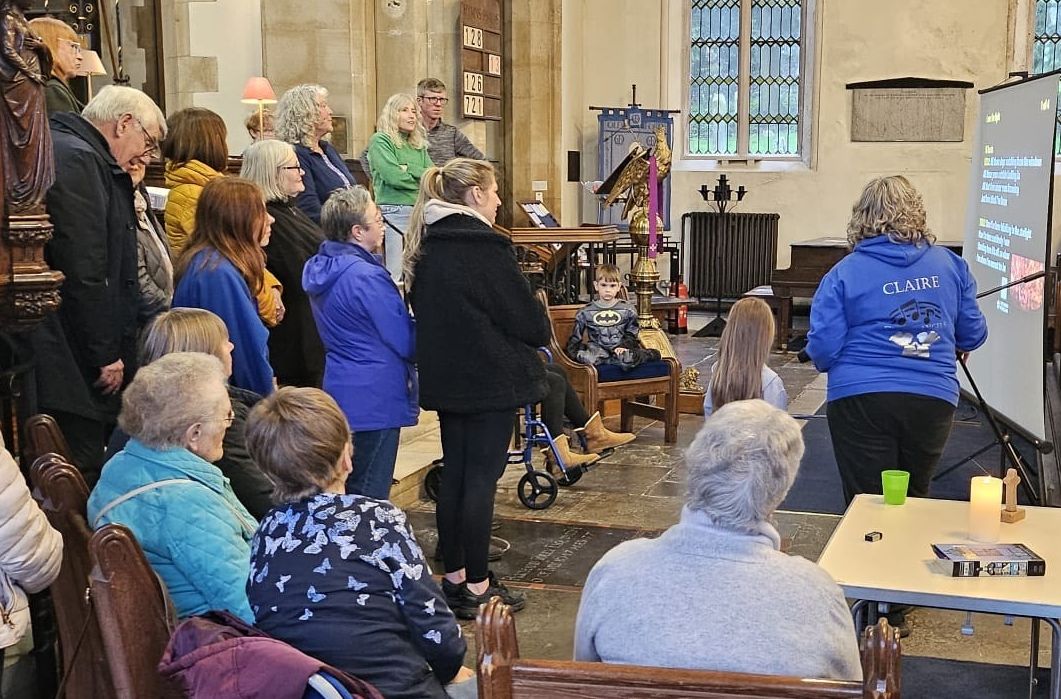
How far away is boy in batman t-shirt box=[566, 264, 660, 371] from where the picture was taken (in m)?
6.78

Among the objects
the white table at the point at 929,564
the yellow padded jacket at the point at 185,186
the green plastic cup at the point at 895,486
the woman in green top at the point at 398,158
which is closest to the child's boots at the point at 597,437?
the woman in green top at the point at 398,158

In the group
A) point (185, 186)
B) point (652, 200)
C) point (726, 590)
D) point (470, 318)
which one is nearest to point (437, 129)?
point (652, 200)

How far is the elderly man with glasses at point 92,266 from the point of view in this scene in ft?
11.0

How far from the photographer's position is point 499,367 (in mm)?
3822

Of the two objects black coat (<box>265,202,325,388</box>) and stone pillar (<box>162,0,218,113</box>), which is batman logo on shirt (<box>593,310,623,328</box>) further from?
stone pillar (<box>162,0,218,113</box>)

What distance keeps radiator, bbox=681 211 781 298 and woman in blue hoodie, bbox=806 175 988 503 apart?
32.7 feet

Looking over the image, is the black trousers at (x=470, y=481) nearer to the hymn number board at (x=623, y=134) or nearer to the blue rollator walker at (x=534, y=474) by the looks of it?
the blue rollator walker at (x=534, y=474)

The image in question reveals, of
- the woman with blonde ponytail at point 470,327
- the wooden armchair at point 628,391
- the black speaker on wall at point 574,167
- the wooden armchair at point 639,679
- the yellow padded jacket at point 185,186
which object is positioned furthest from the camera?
the black speaker on wall at point 574,167

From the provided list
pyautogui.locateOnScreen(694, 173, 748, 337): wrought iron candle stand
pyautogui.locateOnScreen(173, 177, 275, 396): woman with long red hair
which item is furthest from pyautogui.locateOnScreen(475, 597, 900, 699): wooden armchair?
pyautogui.locateOnScreen(694, 173, 748, 337): wrought iron candle stand

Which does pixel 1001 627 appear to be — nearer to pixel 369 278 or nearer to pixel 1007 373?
pixel 1007 373

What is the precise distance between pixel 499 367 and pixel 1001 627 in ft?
6.01

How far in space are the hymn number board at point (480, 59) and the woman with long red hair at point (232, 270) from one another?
21.8 ft

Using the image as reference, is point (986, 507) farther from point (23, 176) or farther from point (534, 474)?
point (534, 474)

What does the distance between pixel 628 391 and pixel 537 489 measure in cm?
141
